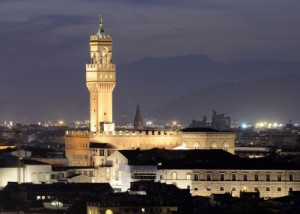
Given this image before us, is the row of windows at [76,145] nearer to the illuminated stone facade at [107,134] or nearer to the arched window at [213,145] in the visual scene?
the illuminated stone facade at [107,134]

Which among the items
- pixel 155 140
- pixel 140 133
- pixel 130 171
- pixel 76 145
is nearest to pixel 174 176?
pixel 130 171

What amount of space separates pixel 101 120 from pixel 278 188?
65.8 feet

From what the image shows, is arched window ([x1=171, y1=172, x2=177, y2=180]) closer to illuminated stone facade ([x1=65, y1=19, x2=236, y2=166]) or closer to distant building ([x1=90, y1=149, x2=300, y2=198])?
distant building ([x1=90, y1=149, x2=300, y2=198])

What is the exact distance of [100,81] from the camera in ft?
410

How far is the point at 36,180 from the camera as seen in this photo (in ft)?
370

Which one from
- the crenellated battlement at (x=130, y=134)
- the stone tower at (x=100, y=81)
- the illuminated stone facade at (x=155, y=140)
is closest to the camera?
the illuminated stone facade at (x=155, y=140)

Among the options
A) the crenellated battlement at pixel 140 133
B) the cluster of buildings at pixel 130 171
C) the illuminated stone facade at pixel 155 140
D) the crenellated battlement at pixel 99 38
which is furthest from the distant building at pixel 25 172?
the crenellated battlement at pixel 99 38

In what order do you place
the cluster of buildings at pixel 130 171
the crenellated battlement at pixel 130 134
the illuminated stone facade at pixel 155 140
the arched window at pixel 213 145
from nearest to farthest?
the cluster of buildings at pixel 130 171
the illuminated stone facade at pixel 155 140
the arched window at pixel 213 145
the crenellated battlement at pixel 130 134

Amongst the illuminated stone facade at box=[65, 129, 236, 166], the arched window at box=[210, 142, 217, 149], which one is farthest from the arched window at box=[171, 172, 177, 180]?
the arched window at box=[210, 142, 217, 149]

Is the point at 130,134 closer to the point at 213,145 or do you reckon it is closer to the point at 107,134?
the point at 107,134

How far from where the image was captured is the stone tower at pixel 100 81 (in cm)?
12350

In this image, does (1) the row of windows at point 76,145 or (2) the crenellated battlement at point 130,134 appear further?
(2) the crenellated battlement at point 130,134

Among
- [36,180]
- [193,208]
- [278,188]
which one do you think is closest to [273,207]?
[193,208]

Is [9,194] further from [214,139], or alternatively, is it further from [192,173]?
[214,139]
